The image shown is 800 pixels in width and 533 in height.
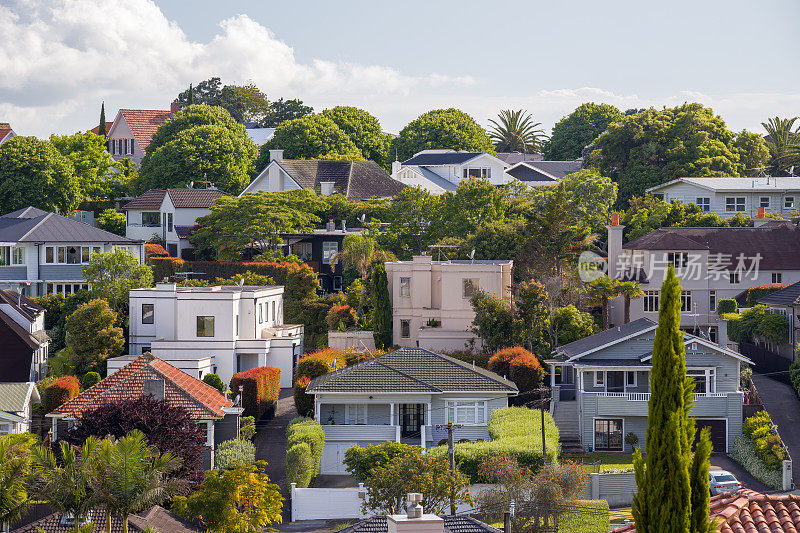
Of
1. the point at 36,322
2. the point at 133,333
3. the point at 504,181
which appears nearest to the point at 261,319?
the point at 133,333

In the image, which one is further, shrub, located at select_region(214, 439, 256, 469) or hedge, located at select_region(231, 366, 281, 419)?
hedge, located at select_region(231, 366, 281, 419)

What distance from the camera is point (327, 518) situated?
42.9 meters

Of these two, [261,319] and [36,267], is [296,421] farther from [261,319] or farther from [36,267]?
[36,267]

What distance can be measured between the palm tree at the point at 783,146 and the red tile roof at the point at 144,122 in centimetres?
6191

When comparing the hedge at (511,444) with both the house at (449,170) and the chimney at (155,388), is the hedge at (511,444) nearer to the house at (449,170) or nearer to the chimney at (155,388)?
the chimney at (155,388)

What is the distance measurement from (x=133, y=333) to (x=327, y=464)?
17.8m

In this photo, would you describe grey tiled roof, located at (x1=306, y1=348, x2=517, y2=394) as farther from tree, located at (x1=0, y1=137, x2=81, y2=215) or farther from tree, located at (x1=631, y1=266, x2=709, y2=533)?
tree, located at (x1=0, y1=137, x2=81, y2=215)

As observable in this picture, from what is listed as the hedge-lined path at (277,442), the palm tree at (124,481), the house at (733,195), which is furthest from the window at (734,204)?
the palm tree at (124,481)

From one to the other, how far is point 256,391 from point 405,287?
1488 cm

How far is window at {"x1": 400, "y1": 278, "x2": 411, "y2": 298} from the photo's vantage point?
65375 millimetres

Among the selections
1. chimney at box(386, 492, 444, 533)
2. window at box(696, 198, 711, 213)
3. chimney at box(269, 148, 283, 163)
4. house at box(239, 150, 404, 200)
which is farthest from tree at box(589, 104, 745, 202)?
chimney at box(386, 492, 444, 533)

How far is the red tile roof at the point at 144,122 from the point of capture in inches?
4850

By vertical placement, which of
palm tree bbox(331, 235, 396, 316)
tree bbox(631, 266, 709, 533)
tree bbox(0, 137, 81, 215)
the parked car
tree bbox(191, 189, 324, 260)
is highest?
tree bbox(0, 137, 81, 215)

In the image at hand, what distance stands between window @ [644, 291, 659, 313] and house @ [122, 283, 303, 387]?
21.5 metres
